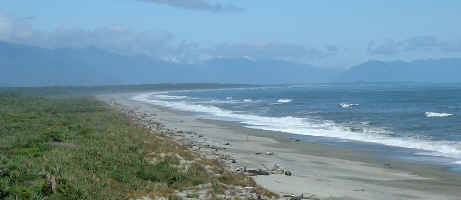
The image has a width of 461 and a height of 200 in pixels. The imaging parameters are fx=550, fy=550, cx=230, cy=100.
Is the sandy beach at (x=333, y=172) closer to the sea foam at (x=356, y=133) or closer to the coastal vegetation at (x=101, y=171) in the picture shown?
the coastal vegetation at (x=101, y=171)

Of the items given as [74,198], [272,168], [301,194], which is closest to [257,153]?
[272,168]

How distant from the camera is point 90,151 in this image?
70.5 feet

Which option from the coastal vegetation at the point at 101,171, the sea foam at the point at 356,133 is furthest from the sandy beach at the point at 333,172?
the sea foam at the point at 356,133

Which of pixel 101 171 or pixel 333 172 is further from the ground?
pixel 101 171

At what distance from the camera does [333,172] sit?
23.2 m

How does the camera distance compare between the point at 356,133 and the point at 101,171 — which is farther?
the point at 356,133

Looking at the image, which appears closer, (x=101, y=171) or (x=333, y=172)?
(x=101, y=171)

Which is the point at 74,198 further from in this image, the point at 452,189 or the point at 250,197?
the point at 452,189

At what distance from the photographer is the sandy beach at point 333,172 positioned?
18.5 meters

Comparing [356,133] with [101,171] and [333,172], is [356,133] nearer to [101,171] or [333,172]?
[333,172]

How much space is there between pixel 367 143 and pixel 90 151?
1892 centimetres

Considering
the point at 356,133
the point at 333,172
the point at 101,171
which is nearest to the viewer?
the point at 101,171

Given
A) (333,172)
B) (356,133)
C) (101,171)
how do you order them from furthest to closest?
1. (356,133)
2. (333,172)
3. (101,171)

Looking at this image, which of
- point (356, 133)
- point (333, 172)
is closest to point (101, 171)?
point (333, 172)
